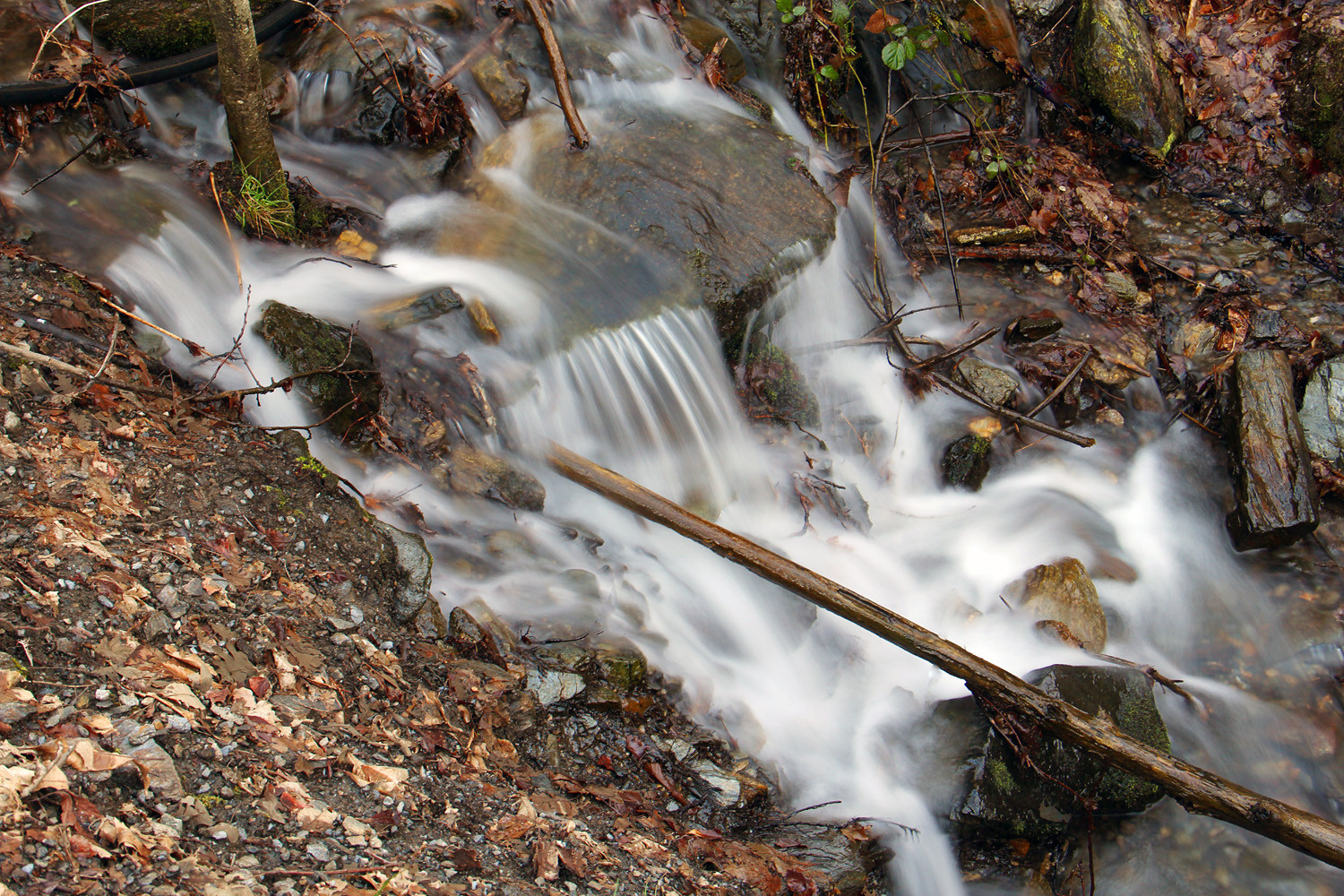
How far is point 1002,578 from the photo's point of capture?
509 centimetres

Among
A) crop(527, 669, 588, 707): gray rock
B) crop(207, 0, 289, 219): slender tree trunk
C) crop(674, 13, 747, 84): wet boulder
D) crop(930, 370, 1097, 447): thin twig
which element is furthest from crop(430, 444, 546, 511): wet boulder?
crop(674, 13, 747, 84): wet boulder

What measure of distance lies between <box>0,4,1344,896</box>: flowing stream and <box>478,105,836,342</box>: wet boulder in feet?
0.53

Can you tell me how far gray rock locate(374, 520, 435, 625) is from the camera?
3.55m

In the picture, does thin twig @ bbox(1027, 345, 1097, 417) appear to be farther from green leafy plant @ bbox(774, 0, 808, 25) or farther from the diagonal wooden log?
green leafy plant @ bbox(774, 0, 808, 25)

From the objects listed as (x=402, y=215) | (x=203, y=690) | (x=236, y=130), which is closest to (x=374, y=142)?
(x=402, y=215)

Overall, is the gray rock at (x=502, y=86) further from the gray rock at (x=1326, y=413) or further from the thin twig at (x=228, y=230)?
the gray rock at (x=1326, y=413)

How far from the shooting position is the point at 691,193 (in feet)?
18.7

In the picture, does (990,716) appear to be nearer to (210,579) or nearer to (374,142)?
(210,579)

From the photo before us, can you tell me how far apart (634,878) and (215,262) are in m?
4.20

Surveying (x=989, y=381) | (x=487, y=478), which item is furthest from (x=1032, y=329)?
(x=487, y=478)

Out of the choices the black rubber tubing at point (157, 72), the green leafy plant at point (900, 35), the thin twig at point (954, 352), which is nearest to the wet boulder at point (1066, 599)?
the thin twig at point (954, 352)

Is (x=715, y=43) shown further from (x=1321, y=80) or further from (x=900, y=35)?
(x=1321, y=80)

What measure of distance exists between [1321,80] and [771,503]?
6321mm

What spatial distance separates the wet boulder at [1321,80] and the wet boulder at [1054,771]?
5756 millimetres
